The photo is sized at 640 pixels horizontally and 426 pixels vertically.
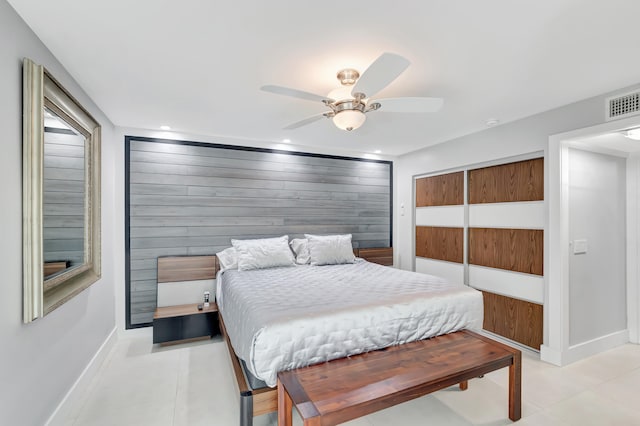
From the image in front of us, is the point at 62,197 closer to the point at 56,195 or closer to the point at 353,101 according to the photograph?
the point at 56,195

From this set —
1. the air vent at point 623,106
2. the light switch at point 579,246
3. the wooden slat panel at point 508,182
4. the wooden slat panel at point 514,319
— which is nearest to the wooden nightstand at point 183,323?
the wooden slat panel at point 514,319

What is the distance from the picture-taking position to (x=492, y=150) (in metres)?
3.50

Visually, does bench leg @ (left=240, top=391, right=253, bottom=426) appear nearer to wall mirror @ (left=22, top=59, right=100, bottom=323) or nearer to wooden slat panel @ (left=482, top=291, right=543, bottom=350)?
wall mirror @ (left=22, top=59, right=100, bottom=323)

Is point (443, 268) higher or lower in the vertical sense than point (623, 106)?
lower

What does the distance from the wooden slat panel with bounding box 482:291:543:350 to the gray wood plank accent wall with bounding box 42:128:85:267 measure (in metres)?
4.08

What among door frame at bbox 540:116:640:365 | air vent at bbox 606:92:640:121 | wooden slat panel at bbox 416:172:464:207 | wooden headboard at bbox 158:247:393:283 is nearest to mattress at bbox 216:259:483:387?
wooden headboard at bbox 158:247:393:283

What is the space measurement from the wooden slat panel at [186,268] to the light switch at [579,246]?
3.85 m

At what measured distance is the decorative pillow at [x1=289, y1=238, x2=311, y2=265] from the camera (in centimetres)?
396

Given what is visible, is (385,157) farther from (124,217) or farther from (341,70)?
(124,217)

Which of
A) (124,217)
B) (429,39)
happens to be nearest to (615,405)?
(429,39)

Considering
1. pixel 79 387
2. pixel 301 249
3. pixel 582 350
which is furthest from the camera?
pixel 301 249

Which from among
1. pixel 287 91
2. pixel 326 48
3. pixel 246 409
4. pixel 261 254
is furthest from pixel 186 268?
pixel 326 48

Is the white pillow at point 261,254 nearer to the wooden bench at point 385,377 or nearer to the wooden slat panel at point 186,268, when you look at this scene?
the wooden slat panel at point 186,268

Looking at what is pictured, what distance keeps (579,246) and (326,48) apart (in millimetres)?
3026
